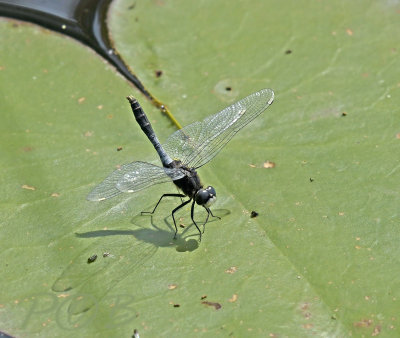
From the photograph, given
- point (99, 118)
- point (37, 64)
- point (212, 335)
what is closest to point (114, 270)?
point (212, 335)

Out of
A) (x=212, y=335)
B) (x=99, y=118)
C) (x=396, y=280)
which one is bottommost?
(x=396, y=280)

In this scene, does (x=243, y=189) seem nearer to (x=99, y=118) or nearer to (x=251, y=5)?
(x=99, y=118)

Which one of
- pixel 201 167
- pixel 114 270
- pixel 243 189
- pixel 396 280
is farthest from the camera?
pixel 201 167

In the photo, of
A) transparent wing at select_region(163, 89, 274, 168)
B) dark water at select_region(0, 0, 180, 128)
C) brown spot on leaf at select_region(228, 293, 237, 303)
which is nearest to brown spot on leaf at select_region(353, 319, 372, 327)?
brown spot on leaf at select_region(228, 293, 237, 303)

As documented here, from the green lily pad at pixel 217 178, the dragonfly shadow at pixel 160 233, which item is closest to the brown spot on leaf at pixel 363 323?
the green lily pad at pixel 217 178

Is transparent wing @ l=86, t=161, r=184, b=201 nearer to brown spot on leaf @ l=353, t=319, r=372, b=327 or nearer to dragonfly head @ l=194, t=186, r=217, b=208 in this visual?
dragonfly head @ l=194, t=186, r=217, b=208

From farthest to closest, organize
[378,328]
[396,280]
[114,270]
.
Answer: [114,270] → [396,280] → [378,328]
